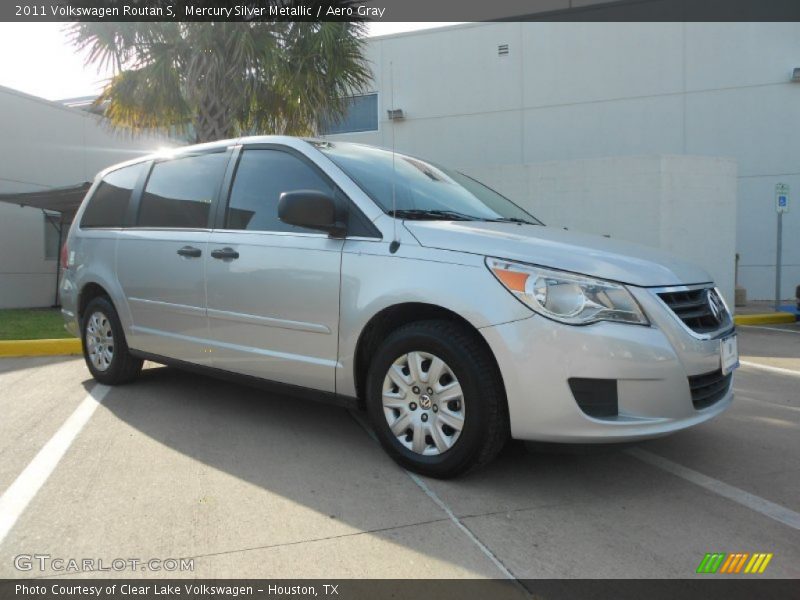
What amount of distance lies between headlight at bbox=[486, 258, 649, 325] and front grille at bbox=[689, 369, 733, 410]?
452 mm

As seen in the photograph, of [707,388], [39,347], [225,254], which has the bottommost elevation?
[39,347]

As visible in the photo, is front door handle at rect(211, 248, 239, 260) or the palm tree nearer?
front door handle at rect(211, 248, 239, 260)

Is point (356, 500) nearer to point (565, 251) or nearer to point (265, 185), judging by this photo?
point (565, 251)

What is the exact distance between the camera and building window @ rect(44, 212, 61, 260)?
13.9 m

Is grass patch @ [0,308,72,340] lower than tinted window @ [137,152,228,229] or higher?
lower

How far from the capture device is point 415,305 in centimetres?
324

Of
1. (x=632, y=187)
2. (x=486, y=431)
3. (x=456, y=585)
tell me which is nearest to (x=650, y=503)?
(x=486, y=431)

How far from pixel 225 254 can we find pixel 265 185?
20.3 inches

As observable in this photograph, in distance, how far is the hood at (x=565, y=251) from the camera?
2949 millimetres

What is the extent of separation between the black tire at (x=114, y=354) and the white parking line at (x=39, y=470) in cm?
40

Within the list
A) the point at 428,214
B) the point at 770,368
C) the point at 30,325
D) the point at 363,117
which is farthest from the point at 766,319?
the point at 30,325

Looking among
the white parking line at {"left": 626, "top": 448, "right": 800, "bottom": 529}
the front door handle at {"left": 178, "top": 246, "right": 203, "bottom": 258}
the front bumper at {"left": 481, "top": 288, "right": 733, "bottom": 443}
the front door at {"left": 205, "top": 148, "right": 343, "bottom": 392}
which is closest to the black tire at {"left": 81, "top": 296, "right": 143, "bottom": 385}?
the front door handle at {"left": 178, "top": 246, "right": 203, "bottom": 258}

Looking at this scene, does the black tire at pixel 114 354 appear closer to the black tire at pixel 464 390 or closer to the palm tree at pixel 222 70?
the black tire at pixel 464 390

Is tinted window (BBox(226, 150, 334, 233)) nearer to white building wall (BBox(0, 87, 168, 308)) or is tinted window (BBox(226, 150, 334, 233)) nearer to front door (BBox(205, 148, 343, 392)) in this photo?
front door (BBox(205, 148, 343, 392))
